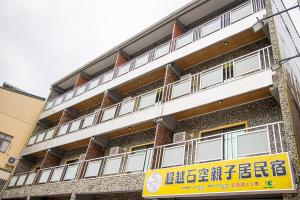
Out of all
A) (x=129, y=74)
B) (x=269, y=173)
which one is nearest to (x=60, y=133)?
(x=129, y=74)

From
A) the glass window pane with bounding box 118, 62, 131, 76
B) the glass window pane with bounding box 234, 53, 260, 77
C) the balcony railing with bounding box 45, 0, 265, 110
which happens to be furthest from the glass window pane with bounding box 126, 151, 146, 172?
the glass window pane with bounding box 118, 62, 131, 76

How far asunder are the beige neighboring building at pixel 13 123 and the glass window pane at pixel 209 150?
60.1 feet

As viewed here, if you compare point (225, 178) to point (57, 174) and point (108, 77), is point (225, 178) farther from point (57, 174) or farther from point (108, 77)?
point (108, 77)

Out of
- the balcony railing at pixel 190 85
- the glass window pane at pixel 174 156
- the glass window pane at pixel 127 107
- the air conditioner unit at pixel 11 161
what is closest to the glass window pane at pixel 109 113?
the balcony railing at pixel 190 85

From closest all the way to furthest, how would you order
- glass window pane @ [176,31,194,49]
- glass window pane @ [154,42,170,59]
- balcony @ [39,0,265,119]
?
balcony @ [39,0,265,119] < glass window pane @ [176,31,194,49] < glass window pane @ [154,42,170,59]

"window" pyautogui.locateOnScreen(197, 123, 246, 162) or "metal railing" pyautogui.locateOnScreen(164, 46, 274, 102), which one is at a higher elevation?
"metal railing" pyautogui.locateOnScreen(164, 46, 274, 102)

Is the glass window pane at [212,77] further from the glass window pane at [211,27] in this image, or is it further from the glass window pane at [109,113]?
the glass window pane at [109,113]

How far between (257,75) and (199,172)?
441 centimetres

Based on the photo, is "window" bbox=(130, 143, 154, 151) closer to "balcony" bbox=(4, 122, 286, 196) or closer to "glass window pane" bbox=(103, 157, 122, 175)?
"balcony" bbox=(4, 122, 286, 196)

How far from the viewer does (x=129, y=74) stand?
17984mm

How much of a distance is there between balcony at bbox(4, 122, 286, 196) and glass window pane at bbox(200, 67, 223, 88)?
2.46 metres

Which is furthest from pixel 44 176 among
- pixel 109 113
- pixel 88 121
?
pixel 109 113

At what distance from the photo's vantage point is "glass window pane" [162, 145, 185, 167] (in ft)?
36.3

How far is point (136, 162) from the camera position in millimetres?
12703
